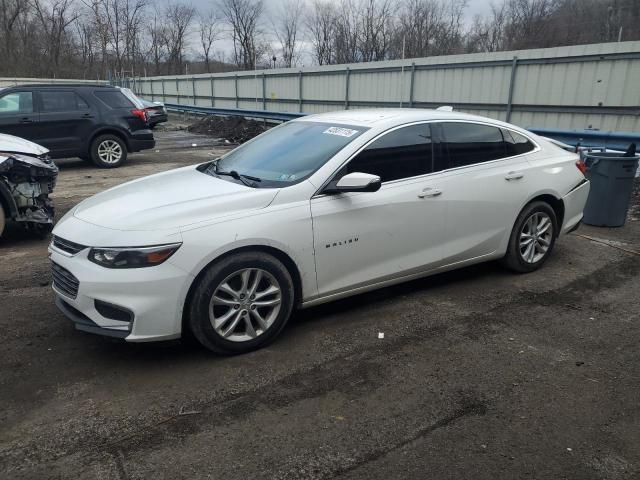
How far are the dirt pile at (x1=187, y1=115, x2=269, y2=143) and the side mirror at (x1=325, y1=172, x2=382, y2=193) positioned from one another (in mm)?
16016

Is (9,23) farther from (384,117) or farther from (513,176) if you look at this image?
(513,176)

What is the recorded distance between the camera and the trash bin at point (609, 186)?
22.5 feet

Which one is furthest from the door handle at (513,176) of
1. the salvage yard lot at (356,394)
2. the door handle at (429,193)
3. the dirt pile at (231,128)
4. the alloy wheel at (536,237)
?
the dirt pile at (231,128)

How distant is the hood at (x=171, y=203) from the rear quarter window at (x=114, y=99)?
909cm

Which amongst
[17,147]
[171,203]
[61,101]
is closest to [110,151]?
[61,101]

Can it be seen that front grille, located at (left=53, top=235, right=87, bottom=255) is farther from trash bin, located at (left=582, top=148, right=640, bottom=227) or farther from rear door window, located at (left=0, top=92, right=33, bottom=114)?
rear door window, located at (left=0, top=92, right=33, bottom=114)

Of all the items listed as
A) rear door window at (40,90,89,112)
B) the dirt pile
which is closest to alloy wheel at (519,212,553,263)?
rear door window at (40,90,89,112)

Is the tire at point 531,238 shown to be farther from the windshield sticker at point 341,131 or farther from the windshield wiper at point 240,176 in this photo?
the windshield wiper at point 240,176

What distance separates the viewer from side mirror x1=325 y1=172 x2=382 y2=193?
373 centimetres

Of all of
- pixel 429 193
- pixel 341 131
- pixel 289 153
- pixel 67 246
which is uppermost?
pixel 341 131

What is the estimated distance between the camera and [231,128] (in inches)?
842

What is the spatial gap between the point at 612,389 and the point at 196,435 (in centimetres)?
251

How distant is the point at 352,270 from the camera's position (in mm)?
4051

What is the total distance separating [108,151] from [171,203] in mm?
9938
